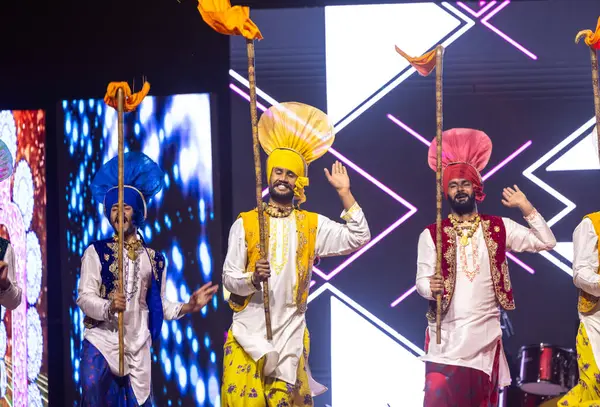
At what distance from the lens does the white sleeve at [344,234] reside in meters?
5.04

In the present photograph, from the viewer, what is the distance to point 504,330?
21.0ft

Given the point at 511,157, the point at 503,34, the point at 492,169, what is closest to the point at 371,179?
the point at 492,169

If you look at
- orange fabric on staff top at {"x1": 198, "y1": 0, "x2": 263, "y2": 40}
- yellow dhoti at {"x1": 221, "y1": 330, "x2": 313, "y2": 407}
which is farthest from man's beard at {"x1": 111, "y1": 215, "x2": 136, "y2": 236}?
orange fabric on staff top at {"x1": 198, "y1": 0, "x2": 263, "y2": 40}

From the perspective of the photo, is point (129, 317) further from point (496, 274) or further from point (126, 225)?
point (496, 274)

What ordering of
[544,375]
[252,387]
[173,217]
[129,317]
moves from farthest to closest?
[173,217]
[544,375]
[129,317]
[252,387]

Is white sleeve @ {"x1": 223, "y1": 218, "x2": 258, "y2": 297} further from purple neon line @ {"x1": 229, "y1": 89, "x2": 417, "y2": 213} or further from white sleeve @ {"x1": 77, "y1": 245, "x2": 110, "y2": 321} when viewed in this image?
purple neon line @ {"x1": 229, "y1": 89, "x2": 417, "y2": 213}

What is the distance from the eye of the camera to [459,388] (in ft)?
16.8

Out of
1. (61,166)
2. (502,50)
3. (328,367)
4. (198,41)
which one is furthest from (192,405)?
(502,50)

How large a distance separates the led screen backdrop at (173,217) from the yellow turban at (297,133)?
1285 millimetres

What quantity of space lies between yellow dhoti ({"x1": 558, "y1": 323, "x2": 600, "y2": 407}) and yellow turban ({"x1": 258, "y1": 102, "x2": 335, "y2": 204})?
1.68m

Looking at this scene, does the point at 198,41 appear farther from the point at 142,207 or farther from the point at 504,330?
the point at 504,330

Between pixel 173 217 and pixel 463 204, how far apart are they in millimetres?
2160

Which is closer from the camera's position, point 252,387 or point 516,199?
point 252,387

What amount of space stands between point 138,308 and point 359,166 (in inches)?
84.3
